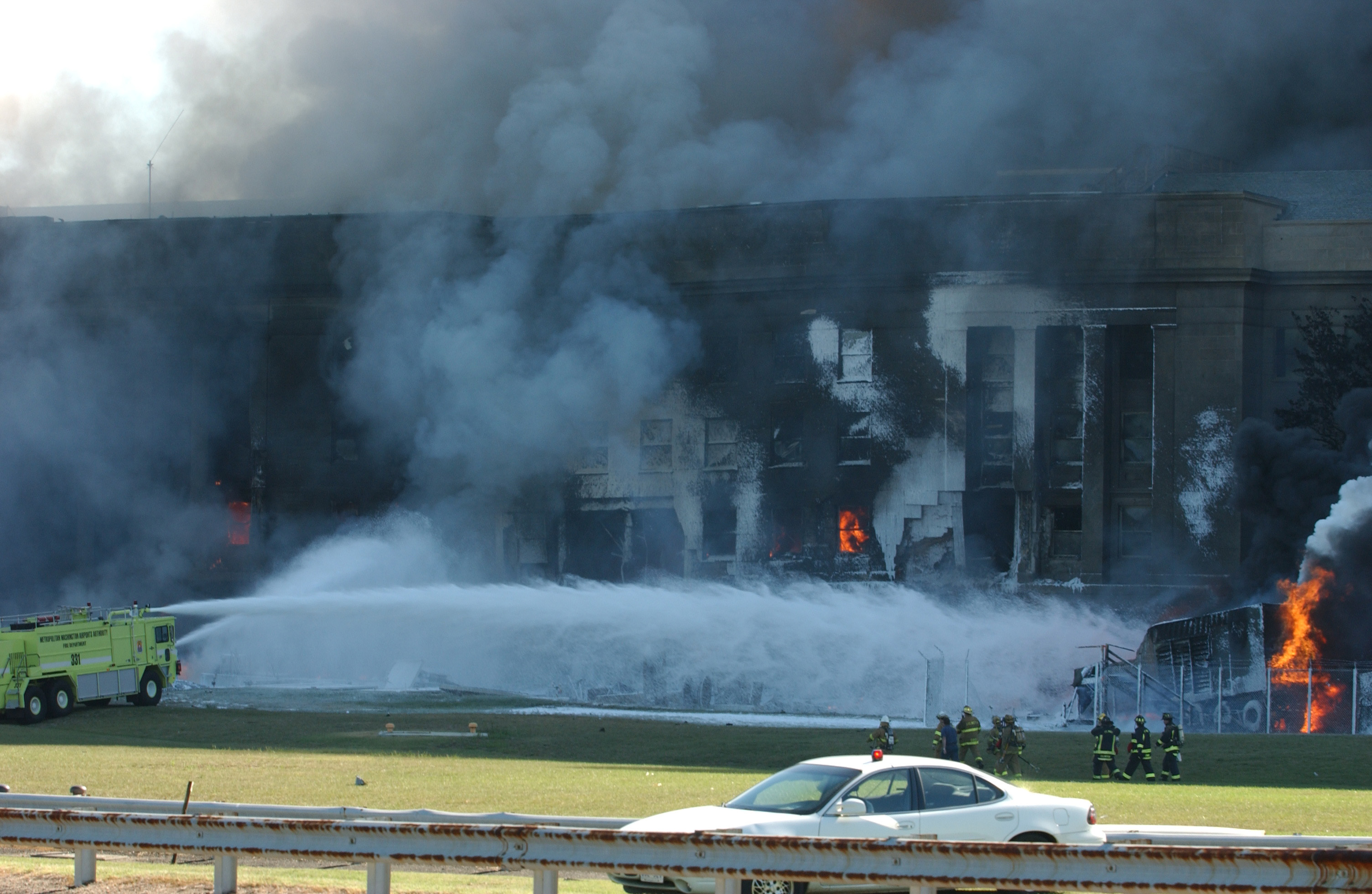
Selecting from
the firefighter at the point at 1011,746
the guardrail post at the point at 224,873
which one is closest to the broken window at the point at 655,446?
the firefighter at the point at 1011,746

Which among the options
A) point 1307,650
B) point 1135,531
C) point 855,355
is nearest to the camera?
point 1307,650

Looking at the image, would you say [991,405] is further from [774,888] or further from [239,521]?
[774,888]

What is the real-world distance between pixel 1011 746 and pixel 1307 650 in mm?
15531

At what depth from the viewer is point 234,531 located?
45938mm

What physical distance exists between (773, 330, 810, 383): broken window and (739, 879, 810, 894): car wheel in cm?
3361

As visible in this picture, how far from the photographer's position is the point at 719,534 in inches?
1689

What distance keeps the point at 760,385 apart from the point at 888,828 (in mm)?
32988

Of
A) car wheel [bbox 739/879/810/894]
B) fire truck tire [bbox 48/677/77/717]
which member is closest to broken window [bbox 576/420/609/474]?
fire truck tire [bbox 48/677/77/717]

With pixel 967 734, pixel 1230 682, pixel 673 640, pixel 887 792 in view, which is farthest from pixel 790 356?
pixel 887 792

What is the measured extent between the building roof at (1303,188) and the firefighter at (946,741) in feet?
90.4

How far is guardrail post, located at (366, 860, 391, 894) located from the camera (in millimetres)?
8102

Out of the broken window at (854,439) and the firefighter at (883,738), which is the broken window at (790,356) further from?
the firefighter at (883,738)

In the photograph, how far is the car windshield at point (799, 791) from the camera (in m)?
9.95

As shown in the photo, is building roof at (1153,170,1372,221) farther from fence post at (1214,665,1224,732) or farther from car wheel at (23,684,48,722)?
car wheel at (23,684,48,722)
